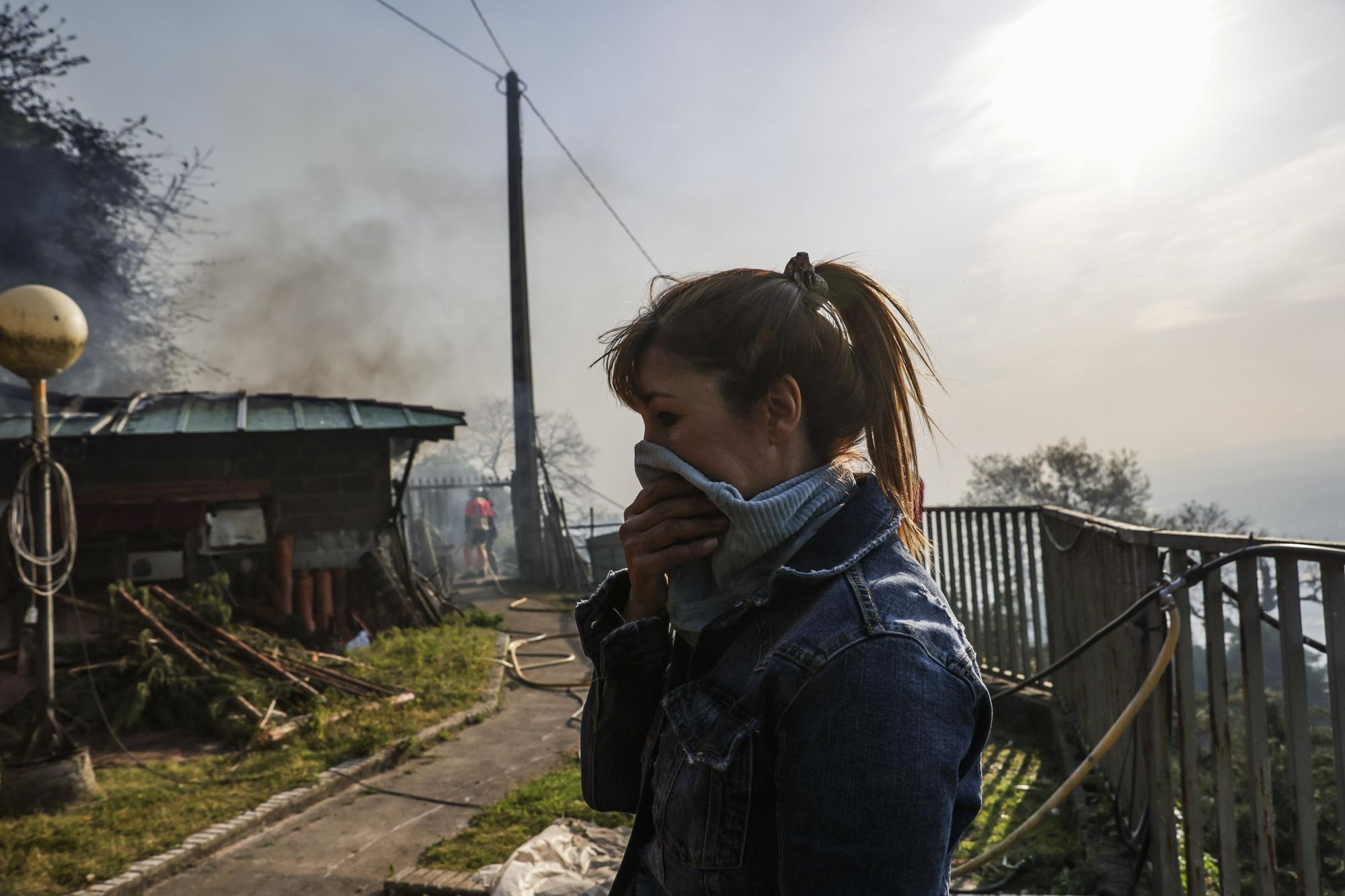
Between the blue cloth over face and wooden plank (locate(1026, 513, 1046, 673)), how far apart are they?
5.65 metres

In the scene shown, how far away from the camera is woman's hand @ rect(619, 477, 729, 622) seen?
4.79 ft

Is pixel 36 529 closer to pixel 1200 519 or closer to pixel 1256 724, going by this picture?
pixel 1256 724

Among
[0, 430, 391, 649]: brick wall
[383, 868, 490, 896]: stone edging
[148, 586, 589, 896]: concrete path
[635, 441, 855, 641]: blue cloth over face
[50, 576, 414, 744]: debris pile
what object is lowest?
[148, 586, 589, 896]: concrete path

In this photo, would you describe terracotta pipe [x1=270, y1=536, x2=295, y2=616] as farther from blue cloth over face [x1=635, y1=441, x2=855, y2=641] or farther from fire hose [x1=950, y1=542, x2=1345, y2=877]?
blue cloth over face [x1=635, y1=441, x2=855, y2=641]

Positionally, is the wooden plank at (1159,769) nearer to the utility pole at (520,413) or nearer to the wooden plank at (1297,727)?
the wooden plank at (1297,727)

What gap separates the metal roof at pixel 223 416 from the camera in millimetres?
9227

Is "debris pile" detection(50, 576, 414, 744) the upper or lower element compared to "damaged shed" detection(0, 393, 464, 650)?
lower

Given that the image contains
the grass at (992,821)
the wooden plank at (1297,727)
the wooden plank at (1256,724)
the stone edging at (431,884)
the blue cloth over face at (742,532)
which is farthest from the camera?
the grass at (992,821)

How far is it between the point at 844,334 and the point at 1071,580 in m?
4.65

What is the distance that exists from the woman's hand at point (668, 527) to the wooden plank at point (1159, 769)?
2497 mm

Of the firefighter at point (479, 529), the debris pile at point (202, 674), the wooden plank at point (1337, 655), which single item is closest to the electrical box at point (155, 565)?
the debris pile at point (202, 674)

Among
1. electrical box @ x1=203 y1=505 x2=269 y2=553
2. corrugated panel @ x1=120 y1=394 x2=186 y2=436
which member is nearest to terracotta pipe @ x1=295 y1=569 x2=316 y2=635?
electrical box @ x1=203 y1=505 x2=269 y2=553

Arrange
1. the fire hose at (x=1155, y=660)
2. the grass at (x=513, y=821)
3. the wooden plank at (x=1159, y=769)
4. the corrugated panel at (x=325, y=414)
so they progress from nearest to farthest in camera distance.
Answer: the fire hose at (x=1155, y=660)
the wooden plank at (x=1159, y=769)
the grass at (x=513, y=821)
the corrugated panel at (x=325, y=414)

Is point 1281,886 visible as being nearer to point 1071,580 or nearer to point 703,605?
point 1071,580
